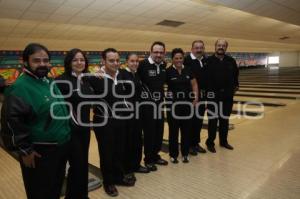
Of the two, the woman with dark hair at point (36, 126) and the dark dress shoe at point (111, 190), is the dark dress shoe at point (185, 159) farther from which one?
the woman with dark hair at point (36, 126)

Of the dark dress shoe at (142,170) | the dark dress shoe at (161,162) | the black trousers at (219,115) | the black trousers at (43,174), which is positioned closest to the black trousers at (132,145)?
the dark dress shoe at (142,170)

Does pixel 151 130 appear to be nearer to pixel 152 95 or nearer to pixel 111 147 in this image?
pixel 152 95

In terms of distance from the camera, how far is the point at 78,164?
1.94 m

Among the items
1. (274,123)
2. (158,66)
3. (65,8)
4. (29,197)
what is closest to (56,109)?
(29,197)

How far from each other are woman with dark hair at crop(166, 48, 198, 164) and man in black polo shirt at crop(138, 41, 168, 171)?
152 millimetres

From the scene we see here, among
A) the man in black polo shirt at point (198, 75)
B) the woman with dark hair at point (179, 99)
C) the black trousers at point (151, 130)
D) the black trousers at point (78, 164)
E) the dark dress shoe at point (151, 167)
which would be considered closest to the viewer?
the black trousers at point (78, 164)

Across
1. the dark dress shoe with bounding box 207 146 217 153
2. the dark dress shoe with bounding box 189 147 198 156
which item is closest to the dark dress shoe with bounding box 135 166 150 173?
the dark dress shoe with bounding box 189 147 198 156

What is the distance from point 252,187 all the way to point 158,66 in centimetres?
154

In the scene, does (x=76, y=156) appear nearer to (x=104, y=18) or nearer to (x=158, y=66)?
(x=158, y=66)

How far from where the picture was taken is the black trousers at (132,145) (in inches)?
102

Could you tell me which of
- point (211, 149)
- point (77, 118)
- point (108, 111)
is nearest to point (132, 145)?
point (108, 111)

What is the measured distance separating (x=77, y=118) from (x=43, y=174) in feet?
1.57

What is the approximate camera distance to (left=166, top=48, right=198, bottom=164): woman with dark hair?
9.85 ft

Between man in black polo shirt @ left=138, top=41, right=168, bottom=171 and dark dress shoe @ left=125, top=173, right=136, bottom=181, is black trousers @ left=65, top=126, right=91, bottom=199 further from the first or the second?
man in black polo shirt @ left=138, top=41, right=168, bottom=171
